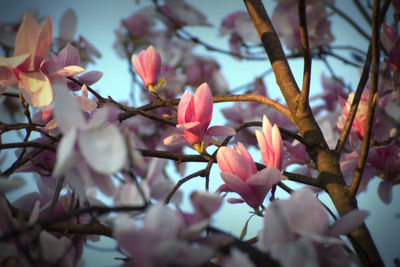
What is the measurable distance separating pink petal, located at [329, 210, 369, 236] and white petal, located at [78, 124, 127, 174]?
251mm

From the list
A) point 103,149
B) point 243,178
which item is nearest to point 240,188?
point 243,178

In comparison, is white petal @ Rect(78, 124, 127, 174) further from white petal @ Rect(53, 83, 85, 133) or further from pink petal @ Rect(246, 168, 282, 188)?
pink petal @ Rect(246, 168, 282, 188)

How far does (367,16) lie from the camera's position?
0.83 metres

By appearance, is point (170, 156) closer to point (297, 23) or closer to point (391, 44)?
point (391, 44)

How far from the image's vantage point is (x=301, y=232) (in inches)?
13.2

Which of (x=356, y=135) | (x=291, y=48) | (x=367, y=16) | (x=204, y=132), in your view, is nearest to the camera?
(x=204, y=132)

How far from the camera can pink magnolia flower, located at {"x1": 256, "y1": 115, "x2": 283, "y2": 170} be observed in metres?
0.51

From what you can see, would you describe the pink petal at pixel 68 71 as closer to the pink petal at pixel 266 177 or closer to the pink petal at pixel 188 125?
the pink petal at pixel 188 125

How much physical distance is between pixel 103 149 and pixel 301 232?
0.21m

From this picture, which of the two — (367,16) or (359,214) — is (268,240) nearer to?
(359,214)

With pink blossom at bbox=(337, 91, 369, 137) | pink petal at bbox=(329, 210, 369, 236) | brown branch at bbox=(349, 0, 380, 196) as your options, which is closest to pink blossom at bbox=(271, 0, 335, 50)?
pink blossom at bbox=(337, 91, 369, 137)

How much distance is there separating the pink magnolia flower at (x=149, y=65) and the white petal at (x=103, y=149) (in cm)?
45

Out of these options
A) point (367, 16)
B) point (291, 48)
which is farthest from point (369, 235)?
point (291, 48)

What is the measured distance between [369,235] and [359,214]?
132 mm
